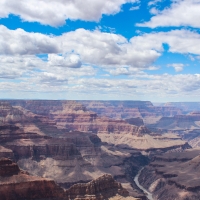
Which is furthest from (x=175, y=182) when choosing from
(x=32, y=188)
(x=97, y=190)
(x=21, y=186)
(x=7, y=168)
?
(x=7, y=168)

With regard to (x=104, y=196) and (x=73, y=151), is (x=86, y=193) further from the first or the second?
(x=73, y=151)

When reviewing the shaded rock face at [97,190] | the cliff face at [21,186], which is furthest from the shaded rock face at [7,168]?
the shaded rock face at [97,190]

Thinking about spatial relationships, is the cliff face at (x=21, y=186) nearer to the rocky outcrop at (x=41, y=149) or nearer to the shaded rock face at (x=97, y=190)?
the shaded rock face at (x=97, y=190)

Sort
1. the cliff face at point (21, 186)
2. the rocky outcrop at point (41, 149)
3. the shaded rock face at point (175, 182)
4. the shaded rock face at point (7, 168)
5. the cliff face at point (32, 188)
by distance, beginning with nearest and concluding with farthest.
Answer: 1. the cliff face at point (21, 186)
2. the cliff face at point (32, 188)
3. the shaded rock face at point (7, 168)
4. the shaded rock face at point (175, 182)
5. the rocky outcrop at point (41, 149)

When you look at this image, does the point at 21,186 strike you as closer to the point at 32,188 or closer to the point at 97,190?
the point at 32,188

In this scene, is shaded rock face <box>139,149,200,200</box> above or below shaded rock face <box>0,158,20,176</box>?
below

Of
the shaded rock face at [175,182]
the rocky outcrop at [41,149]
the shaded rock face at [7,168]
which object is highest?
the shaded rock face at [7,168]

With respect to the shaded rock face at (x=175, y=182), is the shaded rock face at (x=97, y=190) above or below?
above

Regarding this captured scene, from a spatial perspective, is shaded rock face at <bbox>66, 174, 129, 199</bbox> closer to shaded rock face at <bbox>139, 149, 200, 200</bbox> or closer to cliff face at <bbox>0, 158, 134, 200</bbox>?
cliff face at <bbox>0, 158, 134, 200</bbox>

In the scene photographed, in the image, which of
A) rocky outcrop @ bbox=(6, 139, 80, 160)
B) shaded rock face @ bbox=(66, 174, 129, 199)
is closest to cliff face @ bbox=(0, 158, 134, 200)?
shaded rock face @ bbox=(66, 174, 129, 199)
